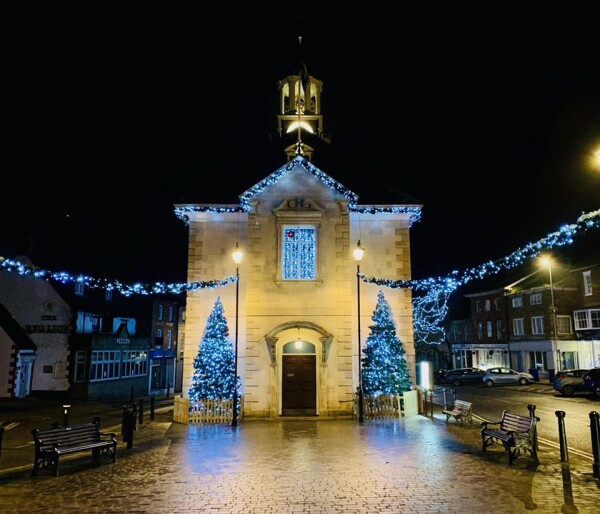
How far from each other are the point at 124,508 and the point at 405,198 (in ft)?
58.4

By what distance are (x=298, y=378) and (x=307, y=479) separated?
1091cm

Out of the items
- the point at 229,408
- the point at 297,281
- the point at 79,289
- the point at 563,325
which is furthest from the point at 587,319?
the point at 79,289

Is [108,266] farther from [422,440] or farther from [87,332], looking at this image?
[422,440]

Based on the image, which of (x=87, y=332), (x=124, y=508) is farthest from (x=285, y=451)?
(x=87, y=332)

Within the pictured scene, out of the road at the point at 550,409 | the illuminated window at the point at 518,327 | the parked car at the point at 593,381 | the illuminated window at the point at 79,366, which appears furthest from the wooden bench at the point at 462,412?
the illuminated window at the point at 518,327

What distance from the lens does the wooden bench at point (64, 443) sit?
10.9 metres

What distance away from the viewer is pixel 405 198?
2298cm

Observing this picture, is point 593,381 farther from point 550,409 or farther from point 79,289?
point 79,289

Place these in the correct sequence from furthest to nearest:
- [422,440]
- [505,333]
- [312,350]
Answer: [505,333] → [312,350] → [422,440]

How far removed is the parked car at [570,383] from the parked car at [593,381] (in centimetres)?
59

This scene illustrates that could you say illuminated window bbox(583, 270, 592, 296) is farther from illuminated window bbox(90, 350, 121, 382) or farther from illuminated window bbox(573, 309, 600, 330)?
illuminated window bbox(90, 350, 121, 382)

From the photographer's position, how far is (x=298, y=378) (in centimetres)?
2111

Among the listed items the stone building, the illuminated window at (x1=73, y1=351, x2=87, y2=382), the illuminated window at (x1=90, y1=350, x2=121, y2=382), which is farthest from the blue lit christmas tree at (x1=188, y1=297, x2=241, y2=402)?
the illuminated window at (x1=90, y1=350, x2=121, y2=382)

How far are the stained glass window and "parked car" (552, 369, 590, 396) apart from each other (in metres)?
18.5
